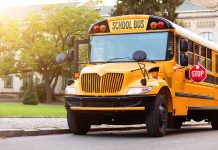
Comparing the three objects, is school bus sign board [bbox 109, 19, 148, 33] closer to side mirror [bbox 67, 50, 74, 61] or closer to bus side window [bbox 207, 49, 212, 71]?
side mirror [bbox 67, 50, 74, 61]

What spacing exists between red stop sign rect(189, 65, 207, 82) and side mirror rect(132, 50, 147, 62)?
220 centimetres

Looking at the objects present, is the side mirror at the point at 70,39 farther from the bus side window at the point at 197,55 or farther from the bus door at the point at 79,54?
the bus side window at the point at 197,55

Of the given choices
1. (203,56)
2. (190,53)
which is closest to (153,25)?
(190,53)

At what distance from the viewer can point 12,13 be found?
92.8 metres

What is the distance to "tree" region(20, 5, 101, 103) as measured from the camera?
2376 inches

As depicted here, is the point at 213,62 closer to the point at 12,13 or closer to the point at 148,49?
the point at 148,49

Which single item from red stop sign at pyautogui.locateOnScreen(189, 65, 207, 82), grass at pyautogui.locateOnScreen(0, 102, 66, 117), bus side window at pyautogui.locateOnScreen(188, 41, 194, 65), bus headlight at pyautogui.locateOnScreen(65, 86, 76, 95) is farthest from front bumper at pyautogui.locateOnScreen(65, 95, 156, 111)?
grass at pyautogui.locateOnScreen(0, 102, 66, 117)

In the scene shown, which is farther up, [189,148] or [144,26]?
[144,26]

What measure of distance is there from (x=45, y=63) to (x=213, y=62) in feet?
144

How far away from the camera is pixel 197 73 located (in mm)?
17016

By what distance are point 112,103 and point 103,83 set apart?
0.56 m

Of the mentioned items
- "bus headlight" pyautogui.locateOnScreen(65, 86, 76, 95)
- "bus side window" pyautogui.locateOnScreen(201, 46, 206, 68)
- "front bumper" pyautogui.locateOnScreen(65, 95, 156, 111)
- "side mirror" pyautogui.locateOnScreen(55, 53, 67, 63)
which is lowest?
"front bumper" pyautogui.locateOnScreen(65, 95, 156, 111)

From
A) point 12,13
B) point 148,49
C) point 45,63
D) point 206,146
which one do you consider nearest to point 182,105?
point 148,49

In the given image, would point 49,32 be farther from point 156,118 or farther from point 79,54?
point 156,118
